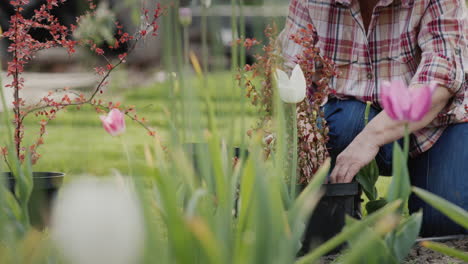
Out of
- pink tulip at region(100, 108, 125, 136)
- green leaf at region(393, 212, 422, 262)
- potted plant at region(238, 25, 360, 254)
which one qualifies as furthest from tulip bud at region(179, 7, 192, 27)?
potted plant at region(238, 25, 360, 254)

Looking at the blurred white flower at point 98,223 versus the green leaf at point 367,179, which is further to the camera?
the green leaf at point 367,179

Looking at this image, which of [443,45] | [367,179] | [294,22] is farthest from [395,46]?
[367,179]

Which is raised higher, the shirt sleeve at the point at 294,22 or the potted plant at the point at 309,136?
the shirt sleeve at the point at 294,22

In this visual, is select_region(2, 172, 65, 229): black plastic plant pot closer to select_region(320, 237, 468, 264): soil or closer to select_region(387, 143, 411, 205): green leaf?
select_region(320, 237, 468, 264): soil

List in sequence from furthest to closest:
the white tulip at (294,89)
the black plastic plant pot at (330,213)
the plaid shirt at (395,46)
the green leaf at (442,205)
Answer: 1. the plaid shirt at (395,46)
2. the black plastic plant pot at (330,213)
3. the white tulip at (294,89)
4. the green leaf at (442,205)

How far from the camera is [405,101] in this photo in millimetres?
1063

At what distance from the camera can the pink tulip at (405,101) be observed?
1053mm

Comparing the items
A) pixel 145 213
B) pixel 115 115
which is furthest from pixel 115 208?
pixel 115 115

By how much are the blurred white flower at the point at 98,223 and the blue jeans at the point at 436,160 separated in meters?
1.57

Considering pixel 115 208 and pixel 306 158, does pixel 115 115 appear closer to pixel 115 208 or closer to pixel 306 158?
pixel 115 208

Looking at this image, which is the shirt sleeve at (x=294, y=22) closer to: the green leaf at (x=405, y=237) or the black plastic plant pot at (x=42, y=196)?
the black plastic plant pot at (x=42, y=196)

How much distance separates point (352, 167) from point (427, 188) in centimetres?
54

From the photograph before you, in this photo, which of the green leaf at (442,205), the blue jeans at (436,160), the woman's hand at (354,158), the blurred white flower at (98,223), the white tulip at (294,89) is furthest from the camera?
the blue jeans at (436,160)

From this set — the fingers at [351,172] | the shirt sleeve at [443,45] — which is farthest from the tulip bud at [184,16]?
the shirt sleeve at [443,45]
